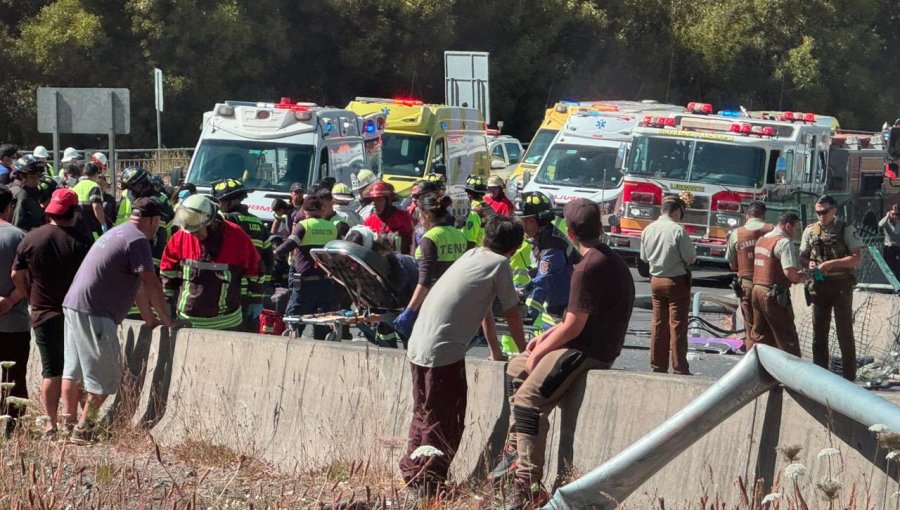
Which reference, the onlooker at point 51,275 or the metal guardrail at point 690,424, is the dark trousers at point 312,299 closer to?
the onlooker at point 51,275

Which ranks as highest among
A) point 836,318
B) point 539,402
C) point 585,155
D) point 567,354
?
point 567,354

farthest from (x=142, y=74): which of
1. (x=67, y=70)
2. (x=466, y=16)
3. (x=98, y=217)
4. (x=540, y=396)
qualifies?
(x=540, y=396)

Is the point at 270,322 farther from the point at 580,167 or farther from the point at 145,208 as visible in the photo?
the point at 580,167

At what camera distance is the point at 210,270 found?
30.7 feet

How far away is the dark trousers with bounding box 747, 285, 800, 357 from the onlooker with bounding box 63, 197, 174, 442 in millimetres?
5400

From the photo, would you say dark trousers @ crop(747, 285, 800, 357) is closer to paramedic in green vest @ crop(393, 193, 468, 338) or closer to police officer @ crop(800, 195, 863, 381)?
police officer @ crop(800, 195, 863, 381)

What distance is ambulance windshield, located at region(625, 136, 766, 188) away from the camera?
20250 mm

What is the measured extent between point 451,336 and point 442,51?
3473 centimetres

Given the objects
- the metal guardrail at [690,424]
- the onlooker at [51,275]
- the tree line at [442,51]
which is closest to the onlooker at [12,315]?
the onlooker at [51,275]

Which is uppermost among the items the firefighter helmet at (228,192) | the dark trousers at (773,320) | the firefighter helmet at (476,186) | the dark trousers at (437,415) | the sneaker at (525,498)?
the firefighter helmet at (228,192)

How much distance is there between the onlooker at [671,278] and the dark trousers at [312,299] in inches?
108

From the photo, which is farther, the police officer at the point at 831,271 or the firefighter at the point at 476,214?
the firefighter at the point at 476,214

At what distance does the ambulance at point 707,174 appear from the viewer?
20.2 m

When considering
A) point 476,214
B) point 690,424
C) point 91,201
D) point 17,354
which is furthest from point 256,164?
point 690,424
